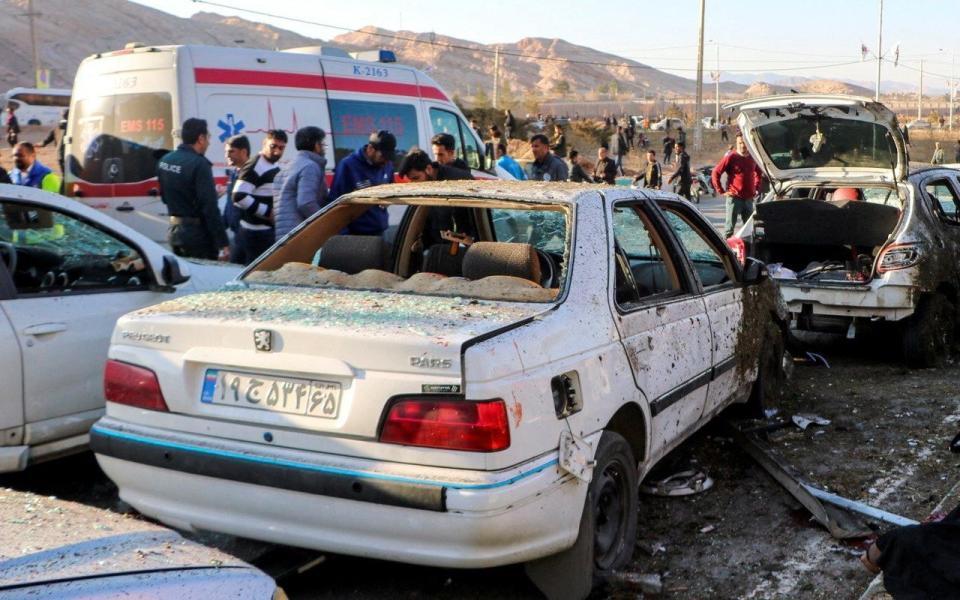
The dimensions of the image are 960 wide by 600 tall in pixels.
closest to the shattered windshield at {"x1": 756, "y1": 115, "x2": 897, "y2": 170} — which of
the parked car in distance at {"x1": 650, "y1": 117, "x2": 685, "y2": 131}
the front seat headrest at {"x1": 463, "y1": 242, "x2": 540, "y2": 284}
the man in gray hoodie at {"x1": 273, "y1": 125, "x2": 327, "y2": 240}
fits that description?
the man in gray hoodie at {"x1": 273, "y1": 125, "x2": 327, "y2": 240}

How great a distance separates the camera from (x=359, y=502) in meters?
3.08

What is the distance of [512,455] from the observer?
10.0 feet

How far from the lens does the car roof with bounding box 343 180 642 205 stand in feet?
13.5

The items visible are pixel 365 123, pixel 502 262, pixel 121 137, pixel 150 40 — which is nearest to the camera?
pixel 502 262

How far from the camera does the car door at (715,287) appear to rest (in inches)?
188

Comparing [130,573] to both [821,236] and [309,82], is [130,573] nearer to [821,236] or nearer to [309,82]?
[821,236]

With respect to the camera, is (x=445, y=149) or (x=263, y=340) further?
(x=445, y=149)

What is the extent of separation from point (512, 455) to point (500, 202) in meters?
1.41

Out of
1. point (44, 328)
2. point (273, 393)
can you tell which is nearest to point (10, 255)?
point (44, 328)

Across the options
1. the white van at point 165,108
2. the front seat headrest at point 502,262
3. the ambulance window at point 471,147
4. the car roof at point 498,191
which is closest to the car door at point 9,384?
the car roof at point 498,191

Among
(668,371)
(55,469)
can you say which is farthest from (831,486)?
(55,469)

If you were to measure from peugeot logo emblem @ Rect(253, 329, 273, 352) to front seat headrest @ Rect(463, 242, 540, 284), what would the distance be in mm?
959

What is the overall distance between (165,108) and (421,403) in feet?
23.4

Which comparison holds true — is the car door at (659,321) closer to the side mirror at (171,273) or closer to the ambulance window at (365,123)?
the side mirror at (171,273)
